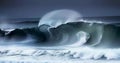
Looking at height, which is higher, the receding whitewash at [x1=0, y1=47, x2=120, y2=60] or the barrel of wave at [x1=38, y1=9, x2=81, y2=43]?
the barrel of wave at [x1=38, y1=9, x2=81, y2=43]

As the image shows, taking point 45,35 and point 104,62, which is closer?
point 104,62

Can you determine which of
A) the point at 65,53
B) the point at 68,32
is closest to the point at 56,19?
the point at 68,32

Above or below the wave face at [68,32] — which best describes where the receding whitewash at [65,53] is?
below

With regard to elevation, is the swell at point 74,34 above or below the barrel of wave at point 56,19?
below

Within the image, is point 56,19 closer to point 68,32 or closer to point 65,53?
point 68,32

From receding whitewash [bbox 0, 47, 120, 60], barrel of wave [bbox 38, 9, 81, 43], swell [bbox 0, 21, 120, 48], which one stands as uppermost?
barrel of wave [bbox 38, 9, 81, 43]

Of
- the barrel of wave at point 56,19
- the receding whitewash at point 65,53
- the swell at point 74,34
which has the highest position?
the barrel of wave at point 56,19

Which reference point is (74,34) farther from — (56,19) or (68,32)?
(56,19)

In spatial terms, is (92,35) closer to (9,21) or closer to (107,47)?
(107,47)

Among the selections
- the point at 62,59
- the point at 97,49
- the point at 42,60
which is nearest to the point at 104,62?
the point at 97,49

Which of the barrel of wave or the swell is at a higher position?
the barrel of wave

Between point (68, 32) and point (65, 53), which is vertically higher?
point (68, 32)

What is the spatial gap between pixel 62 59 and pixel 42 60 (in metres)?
0.12

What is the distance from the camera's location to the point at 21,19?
1441 millimetres
